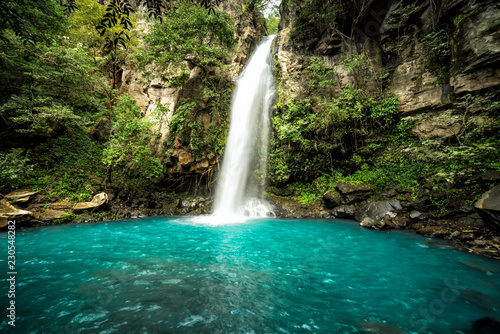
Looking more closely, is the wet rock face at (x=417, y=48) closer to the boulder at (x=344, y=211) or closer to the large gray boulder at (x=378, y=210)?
the large gray boulder at (x=378, y=210)

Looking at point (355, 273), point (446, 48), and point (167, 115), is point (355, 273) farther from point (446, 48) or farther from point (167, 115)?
point (167, 115)

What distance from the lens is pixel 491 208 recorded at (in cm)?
561

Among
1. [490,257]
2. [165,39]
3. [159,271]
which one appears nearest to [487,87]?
[490,257]

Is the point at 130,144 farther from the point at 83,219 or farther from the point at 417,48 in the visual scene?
the point at 417,48

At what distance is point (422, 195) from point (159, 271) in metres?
10.6

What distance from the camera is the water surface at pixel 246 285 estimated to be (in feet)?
9.50

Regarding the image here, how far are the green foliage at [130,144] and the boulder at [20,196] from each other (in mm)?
3157

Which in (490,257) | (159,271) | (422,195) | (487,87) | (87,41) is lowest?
(159,271)

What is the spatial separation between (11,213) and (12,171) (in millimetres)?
Result: 1930

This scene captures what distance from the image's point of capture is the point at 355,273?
177 inches

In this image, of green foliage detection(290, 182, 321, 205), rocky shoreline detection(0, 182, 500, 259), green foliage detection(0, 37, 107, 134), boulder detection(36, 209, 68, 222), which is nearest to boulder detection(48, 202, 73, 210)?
rocky shoreline detection(0, 182, 500, 259)

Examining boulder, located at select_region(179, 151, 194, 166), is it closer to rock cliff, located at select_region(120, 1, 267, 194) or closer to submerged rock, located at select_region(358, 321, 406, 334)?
rock cliff, located at select_region(120, 1, 267, 194)

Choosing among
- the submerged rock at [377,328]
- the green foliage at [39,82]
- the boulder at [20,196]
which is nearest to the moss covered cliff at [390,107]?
the submerged rock at [377,328]

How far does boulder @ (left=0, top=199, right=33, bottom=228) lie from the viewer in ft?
24.0
